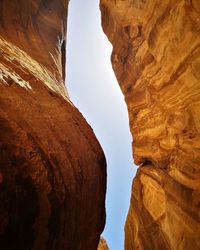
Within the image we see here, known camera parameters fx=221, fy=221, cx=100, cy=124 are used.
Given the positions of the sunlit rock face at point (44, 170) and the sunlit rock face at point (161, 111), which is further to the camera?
the sunlit rock face at point (161, 111)

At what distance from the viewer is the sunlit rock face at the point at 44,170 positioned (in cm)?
251

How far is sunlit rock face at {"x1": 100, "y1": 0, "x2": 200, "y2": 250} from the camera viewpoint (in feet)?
20.5

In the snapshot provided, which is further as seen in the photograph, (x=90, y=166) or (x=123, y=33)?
(x=123, y=33)

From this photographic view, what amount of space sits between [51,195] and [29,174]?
47 centimetres

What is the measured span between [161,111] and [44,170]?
6.34 m

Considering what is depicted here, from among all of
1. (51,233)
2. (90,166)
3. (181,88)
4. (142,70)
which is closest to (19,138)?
(51,233)

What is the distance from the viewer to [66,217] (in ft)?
10.5

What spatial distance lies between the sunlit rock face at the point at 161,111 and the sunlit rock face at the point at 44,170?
3303mm

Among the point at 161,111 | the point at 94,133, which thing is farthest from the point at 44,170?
the point at 161,111

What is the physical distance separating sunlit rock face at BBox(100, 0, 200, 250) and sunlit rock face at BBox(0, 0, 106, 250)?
10.8ft

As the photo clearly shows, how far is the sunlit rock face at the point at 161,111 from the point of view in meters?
6.25

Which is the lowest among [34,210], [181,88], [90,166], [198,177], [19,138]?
[198,177]

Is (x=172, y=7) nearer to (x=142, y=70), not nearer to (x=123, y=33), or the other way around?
(x=142, y=70)

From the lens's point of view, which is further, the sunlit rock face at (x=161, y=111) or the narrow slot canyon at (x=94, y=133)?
the sunlit rock face at (x=161, y=111)
